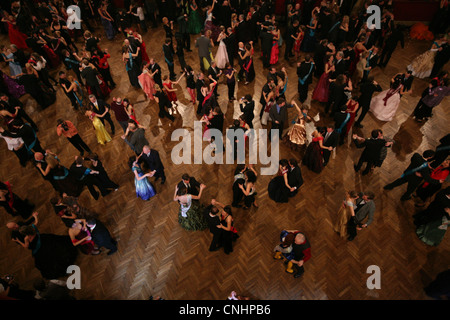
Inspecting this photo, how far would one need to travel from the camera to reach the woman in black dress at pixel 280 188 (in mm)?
5386

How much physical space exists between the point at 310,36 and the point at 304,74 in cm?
286

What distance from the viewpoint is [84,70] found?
284 inches

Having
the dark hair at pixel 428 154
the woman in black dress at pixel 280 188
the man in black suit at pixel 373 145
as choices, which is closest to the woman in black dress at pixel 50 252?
the woman in black dress at pixel 280 188

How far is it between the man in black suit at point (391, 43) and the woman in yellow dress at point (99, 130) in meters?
8.20

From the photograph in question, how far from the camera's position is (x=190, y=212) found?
5348 millimetres

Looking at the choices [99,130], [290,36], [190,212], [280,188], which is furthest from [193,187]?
[290,36]

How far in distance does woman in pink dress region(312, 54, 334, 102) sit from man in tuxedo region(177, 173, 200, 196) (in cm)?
439

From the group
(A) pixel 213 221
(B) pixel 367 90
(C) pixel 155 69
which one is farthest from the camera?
(C) pixel 155 69

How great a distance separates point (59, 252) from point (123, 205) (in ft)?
4.75

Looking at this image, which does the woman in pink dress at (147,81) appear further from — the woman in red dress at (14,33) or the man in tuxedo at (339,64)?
the woman in red dress at (14,33)

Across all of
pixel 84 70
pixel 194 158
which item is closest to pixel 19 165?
pixel 84 70

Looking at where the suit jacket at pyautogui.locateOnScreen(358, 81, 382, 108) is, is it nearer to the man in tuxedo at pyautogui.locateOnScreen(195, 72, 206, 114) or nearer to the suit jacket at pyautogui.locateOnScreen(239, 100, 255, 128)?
the suit jacket at pyautogui.locateOnScreen(239, 100, 255, 128)

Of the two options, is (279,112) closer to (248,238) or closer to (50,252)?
(248,238)

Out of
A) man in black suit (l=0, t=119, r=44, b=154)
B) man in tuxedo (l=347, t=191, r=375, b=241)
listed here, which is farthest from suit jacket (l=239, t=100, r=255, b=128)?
man in black suit (l=0, t=119, r=44, b=154)
